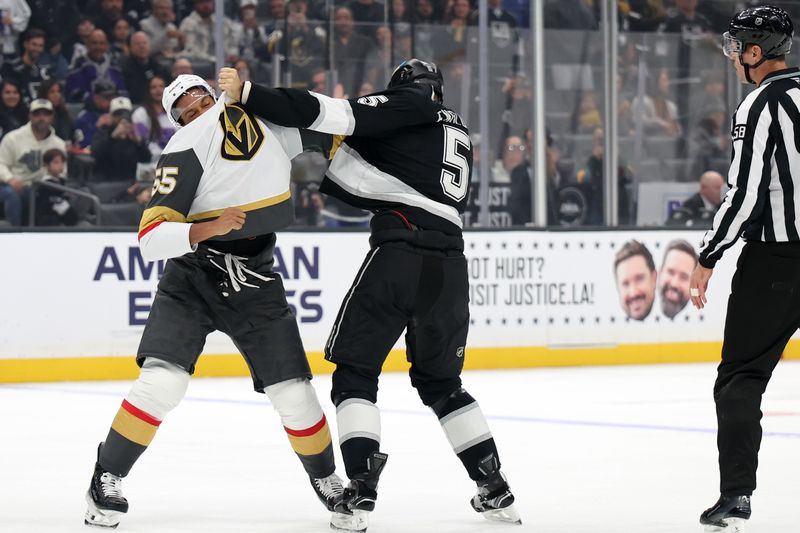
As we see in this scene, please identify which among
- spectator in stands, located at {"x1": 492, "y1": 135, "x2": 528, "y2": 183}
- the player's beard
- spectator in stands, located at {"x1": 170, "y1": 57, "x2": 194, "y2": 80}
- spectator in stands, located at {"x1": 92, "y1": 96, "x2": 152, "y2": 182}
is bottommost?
the player's beard

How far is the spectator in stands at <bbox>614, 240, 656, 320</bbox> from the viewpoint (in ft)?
36.3

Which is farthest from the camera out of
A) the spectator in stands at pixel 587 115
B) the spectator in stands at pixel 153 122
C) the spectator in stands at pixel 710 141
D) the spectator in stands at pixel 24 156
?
the spectator in stands at pixel 710 141

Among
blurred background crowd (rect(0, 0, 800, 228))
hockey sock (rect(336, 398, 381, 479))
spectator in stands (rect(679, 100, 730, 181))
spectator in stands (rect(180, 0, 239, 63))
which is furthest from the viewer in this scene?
spectator in stands (rect(679, 100, 730, 181))

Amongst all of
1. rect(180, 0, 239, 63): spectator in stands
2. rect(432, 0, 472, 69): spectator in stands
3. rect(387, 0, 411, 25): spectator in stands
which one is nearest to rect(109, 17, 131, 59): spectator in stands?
rect(180, 0, 239, 63): spectator in stands

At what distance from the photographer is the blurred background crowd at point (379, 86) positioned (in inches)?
404

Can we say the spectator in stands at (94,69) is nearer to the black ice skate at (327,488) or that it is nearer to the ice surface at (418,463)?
the ice surface at (418,463)

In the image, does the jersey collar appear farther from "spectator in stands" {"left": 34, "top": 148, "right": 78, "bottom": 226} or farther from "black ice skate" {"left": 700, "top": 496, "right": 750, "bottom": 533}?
"spectator in stands" {"left": 34, "top": 148, "right": 78, "bottom": 226}

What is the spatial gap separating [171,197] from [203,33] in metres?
6.65

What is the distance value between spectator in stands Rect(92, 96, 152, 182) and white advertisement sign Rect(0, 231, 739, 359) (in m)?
0.74

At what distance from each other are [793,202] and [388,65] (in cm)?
723

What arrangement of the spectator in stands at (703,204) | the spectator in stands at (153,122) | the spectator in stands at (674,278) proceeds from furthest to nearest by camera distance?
1. the spectator in stands at (703,204)
2. the spectator in stands at (674,278)
3. the spectator in stands at (153,122)

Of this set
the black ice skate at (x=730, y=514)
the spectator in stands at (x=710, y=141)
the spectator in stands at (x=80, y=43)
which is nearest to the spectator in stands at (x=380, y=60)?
the spectator in stands at (x=80, y=43)

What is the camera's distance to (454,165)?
4.56 metres

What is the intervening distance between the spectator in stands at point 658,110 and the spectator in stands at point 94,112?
161 inches
